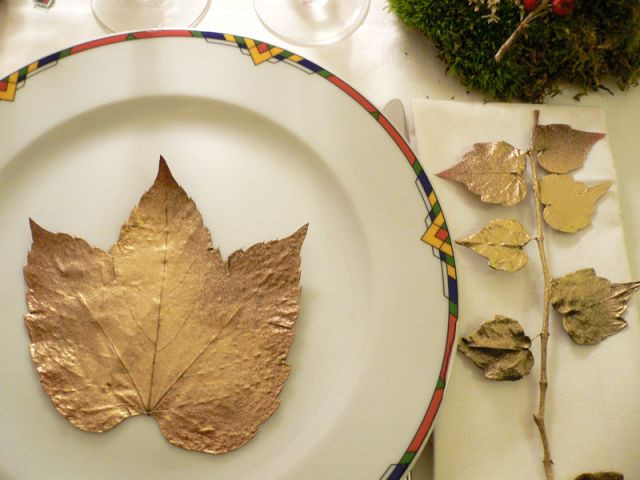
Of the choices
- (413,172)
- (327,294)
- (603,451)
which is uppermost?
(413,172)

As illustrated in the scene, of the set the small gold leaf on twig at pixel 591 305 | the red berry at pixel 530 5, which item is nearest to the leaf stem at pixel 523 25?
the red berry at pixel 530 5

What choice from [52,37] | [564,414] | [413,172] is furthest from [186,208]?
[564,414]

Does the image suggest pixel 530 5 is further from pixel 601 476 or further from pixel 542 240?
pixel 601 476

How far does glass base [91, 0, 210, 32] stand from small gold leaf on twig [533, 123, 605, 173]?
475mm

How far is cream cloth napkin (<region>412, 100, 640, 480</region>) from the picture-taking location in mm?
604

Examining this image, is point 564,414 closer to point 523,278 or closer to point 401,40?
point 523,278

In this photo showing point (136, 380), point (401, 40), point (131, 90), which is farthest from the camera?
point (401, 40)

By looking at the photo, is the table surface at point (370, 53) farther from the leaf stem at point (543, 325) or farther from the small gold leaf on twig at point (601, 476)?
the small gold leaf on twig at point (601, 476)

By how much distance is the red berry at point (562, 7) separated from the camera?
2.17 feet

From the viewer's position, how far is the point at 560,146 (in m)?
0.69

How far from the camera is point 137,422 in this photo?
55 cm

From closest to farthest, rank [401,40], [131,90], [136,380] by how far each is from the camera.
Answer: [136,380], [131,90], [401,40]

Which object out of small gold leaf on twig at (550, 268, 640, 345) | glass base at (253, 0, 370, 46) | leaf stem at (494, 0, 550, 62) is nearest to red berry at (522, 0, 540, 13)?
leaf stem at (494, 0, 550, 62)

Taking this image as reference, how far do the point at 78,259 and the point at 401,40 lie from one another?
50 centimetres
